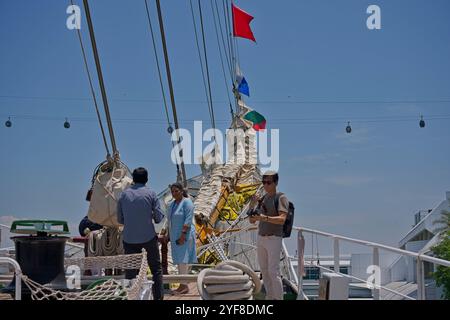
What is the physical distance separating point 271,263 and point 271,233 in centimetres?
29

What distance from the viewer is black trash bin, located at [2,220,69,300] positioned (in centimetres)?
533

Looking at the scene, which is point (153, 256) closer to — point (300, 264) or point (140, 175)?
point (140, 175)

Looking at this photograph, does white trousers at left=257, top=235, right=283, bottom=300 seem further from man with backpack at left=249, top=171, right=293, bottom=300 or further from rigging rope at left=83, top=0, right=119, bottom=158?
rigging rope at left=83, top=0, right=119, bottom=158

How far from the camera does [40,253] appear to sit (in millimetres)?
5355

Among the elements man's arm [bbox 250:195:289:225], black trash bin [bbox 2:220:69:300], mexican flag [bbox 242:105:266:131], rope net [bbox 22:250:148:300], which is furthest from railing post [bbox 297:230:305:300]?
mexican flag [bbox 242:105:266:131]

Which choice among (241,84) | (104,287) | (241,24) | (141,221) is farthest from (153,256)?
(241,84)

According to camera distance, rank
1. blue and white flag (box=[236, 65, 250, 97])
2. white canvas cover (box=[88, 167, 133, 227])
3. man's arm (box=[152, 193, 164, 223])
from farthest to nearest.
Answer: blue and white flag (box=[236, 65, 250, 97])
white canvas cover (box=[88, 167, 133, 227])
man's arm (box=[152, 193, 164, 223])

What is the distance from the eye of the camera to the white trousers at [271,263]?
6758 millimetres

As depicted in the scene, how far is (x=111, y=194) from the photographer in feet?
26.2

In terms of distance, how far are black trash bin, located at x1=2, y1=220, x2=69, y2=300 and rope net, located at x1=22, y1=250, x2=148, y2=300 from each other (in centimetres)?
18

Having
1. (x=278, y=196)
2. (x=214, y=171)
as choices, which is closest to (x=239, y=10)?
(x=214, y=171)

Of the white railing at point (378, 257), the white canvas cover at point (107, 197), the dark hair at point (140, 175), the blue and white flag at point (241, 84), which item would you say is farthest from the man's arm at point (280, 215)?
the blue and white flag at point (241, 84)
